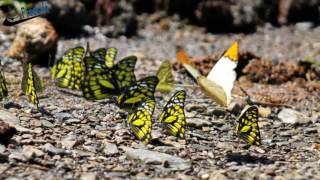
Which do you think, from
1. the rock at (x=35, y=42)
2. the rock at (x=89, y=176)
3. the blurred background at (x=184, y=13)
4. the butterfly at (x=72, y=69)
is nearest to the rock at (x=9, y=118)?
the rock at (x=89, y=176)

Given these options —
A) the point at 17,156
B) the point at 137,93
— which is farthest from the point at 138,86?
the point at 17,156

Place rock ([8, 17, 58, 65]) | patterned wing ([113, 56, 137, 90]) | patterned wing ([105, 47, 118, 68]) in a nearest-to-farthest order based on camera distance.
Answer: patterned wing ([113, 56, 137, 90]) < patterned wing ([105, 47, 118, 68]) < rock ([8, 17, 58, 65])

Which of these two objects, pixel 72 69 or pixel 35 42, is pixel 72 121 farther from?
pixel 35 42

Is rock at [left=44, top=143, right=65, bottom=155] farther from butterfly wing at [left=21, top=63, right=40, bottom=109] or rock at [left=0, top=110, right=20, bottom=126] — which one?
butterfly wing at [left=21, top=63, right=40, bottom=109]

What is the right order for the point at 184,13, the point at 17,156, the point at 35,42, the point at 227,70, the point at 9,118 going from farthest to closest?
the point at 184,13 → the point at 35,42 → the point at 227,70 → the point at 9,118 → the point at 17,156

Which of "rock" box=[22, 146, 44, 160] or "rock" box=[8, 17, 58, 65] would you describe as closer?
"rock" box=[22, 146, 44, 160]

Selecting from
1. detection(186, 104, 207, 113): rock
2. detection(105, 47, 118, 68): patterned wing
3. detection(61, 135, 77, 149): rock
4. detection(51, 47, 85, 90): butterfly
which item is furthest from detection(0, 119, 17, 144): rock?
detection(105, 47, 118, 68): patterned wing

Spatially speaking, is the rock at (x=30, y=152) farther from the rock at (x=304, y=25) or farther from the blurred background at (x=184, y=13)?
the rock at (x=304, y=25)

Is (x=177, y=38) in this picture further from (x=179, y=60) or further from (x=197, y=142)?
(x=197, y=142)
